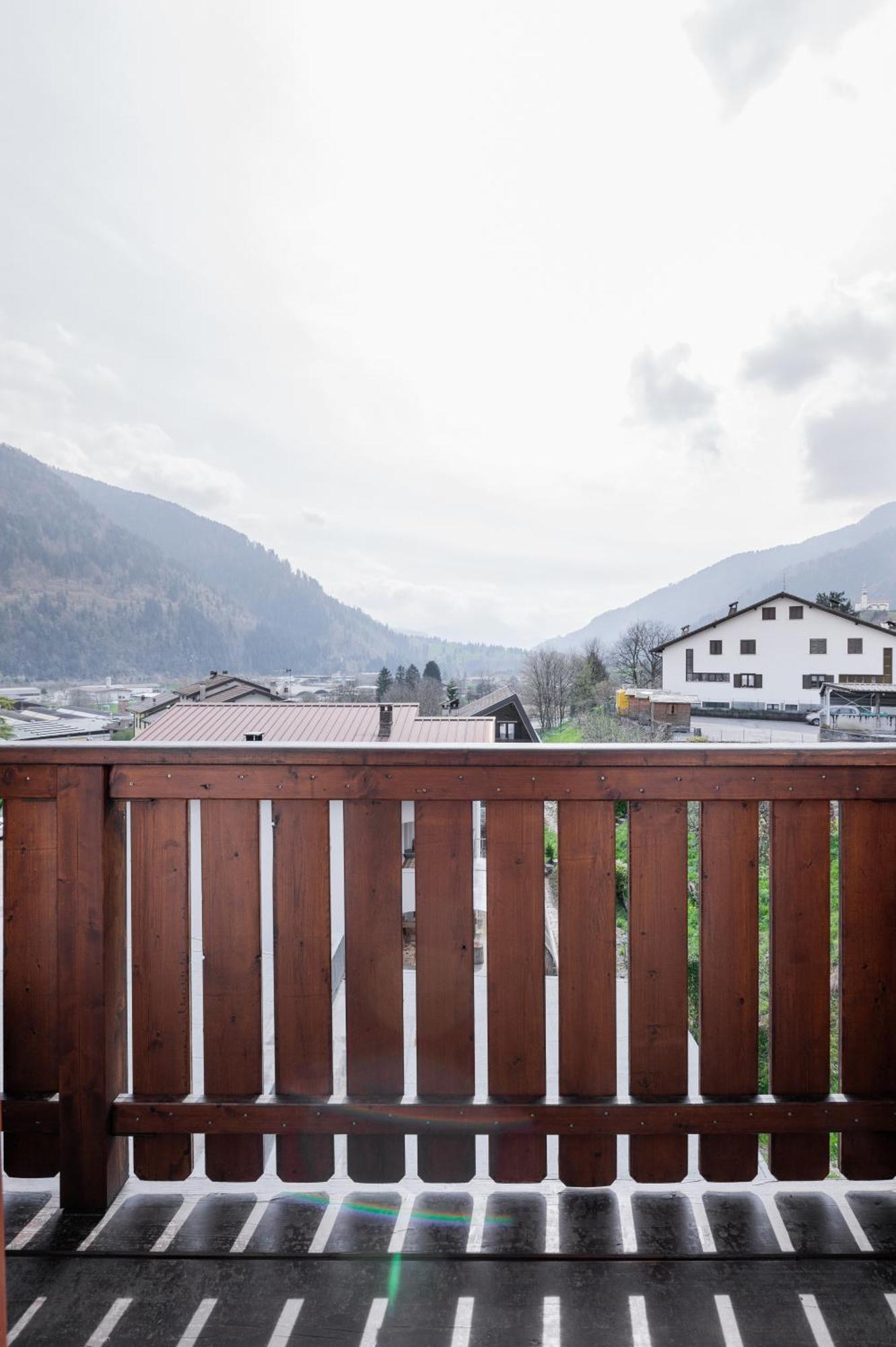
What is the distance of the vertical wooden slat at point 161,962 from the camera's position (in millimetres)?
1153

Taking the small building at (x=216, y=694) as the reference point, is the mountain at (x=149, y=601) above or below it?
above

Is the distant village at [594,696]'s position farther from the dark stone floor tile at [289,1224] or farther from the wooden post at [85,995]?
the dark stone floor tile at [289,1224]

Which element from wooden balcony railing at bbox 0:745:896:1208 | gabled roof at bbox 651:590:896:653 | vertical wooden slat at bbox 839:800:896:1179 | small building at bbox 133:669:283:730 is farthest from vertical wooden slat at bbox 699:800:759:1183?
small building at bbox 133:669:283:730

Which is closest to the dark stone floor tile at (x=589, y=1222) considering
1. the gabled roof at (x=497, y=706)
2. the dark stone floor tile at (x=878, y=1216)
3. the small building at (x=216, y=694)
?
the dark stone floor tile at (x=878, y=1216)

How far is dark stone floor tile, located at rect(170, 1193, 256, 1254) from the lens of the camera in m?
1.04

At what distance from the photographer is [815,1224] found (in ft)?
3.51

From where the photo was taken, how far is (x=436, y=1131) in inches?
44.0

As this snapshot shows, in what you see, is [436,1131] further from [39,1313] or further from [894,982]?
[894,982]

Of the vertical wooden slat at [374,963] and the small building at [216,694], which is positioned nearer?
the vertical wooden slat at [374,963]

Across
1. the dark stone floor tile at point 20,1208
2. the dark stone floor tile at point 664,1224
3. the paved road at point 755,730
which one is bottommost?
the dark stone floor tile at point 20,1208

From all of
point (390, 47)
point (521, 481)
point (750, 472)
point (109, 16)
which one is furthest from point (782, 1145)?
point (109, 16)

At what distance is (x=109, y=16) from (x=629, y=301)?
5.96 feet

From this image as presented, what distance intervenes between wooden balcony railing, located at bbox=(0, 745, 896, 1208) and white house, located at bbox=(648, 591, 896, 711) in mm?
559

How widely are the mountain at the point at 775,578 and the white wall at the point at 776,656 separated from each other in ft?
0.39
